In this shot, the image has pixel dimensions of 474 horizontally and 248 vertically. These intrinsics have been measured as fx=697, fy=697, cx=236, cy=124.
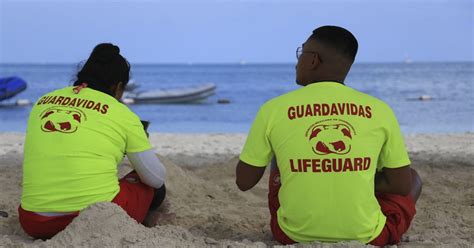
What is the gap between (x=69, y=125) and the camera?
3273mm

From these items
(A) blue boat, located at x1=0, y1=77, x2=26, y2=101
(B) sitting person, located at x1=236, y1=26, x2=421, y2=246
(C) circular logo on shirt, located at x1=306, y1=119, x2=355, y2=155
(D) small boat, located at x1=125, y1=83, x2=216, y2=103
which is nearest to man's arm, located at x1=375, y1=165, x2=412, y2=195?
(B) sitting person, located at x1=236, y1=26, x2=421, y2=246

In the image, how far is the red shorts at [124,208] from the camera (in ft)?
11.0

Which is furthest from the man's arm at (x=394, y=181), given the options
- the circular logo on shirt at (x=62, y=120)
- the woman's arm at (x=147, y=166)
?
the circular logo on shirt at (x=62, y=120)

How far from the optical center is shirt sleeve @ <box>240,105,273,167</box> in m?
3.07

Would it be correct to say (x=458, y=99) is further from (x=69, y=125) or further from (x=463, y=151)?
(x=69, y=125)

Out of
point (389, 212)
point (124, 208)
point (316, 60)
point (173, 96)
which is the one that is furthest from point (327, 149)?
point (173, 96)

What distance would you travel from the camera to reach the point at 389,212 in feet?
11.0

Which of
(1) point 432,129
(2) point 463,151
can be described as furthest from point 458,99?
(2) point 463,151

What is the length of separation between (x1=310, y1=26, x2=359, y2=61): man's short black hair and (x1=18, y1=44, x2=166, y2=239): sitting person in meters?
0.98

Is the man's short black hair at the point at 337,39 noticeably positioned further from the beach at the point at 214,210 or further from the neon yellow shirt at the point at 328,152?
the beach at the point at 214,210

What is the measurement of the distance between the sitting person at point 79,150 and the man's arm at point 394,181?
109 cm

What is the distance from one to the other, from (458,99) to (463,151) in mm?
19878

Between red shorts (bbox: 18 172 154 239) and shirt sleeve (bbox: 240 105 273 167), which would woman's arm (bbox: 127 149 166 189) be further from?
shirt sleeve (bbox: 240 105 273 167)

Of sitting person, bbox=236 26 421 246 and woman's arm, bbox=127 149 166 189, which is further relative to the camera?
woman's arm, bbox=127 149 166 189
